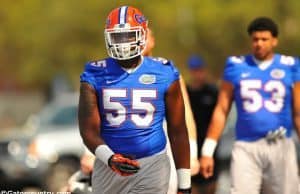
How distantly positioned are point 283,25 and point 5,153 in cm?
2597

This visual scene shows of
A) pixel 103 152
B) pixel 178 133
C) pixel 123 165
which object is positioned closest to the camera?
pixel 123 165

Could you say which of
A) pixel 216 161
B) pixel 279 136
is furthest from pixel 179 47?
pixel 279 136

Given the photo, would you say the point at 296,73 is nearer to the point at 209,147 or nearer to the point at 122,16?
the point at 209,147

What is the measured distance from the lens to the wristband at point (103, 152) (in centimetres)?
705

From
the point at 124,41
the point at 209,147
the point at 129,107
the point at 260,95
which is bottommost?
the point at 209,147

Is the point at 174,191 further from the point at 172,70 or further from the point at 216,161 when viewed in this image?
the point at 216,161

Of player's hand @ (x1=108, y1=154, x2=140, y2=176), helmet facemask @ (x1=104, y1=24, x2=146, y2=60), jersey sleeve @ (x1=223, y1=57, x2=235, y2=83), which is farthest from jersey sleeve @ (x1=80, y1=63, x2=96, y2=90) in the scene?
jersey sleeve @ (x1=223, y1=57, x2=235, y2=83)

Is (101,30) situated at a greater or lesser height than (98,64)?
lesser

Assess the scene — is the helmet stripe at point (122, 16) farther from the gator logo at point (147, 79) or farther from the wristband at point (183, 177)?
the wristband at point (183, 177)

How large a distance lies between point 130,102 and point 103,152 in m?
0.40

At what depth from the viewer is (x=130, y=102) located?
7258mm

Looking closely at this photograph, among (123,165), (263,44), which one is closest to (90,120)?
(123,165)

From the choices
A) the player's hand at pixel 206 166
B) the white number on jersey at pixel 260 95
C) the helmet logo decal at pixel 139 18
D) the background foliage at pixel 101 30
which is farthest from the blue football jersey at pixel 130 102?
the background foliage at pixel 101 30

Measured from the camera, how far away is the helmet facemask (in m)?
7.29
